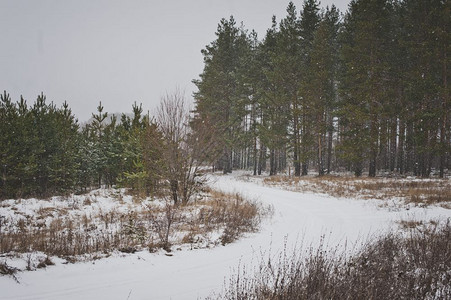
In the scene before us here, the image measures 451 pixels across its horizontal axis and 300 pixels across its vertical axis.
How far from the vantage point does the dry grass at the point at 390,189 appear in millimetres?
11333

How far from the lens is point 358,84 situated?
20.5 m

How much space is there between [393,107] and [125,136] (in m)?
21.4

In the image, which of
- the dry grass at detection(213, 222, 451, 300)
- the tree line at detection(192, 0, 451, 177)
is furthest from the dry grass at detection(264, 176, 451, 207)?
the dry grass at detection(213, 222, 451, 300)

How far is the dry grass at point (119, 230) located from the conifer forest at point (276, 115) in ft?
8.43

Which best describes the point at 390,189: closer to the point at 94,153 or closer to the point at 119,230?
the point at 119,230

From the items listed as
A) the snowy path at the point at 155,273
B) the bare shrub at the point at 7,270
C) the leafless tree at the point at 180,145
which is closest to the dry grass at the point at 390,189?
the snowy path at the point at 155,273

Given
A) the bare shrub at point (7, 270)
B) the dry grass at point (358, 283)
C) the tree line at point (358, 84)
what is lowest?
the bare shrub at point (7, 270)

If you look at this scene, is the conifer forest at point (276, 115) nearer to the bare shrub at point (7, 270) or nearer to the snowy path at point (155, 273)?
the snowy path at point (155, 273)

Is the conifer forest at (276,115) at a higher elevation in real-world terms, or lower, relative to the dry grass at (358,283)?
higher

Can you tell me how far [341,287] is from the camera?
338cm

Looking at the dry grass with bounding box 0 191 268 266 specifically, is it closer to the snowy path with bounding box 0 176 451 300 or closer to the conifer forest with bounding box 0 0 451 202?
the snowy path with bounding box 0 176 451 300

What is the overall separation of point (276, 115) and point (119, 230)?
21819 millimetres

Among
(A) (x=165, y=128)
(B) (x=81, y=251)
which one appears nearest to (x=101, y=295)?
(B) (x=81, y=251)

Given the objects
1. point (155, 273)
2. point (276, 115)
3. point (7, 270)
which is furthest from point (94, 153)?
point (276, 115)
